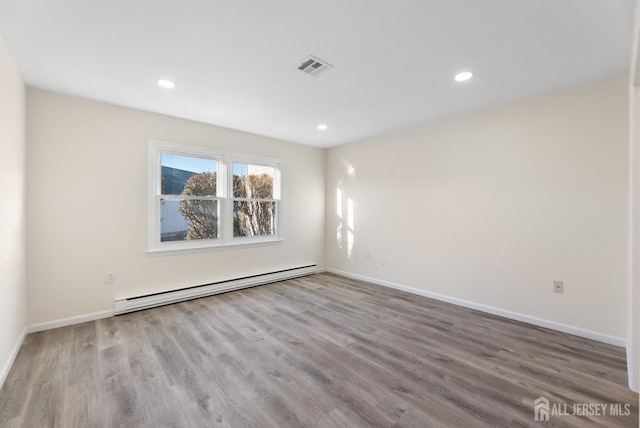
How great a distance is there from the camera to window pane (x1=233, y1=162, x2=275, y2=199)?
4379 millimetres

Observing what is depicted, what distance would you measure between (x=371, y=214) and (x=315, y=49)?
3.02m

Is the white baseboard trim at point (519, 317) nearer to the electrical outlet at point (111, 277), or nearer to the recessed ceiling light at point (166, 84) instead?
the electrical outlet at point (111, 277)

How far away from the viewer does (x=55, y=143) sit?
9.36ft

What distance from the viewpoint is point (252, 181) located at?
4.59 meters

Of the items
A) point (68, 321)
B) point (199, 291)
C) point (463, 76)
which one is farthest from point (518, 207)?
point (68, 321)

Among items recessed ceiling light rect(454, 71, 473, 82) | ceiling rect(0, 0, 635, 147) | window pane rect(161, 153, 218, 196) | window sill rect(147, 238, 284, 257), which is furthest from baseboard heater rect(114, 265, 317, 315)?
recessed ceiling light rect(454, 71, 473, 82)

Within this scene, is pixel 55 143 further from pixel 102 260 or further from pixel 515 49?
pixel 515 49

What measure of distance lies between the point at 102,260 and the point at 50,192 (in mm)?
893

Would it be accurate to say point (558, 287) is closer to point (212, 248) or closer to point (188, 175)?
point (212, 248)

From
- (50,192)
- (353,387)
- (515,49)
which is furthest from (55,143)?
(515,49)

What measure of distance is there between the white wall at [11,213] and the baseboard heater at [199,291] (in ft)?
2.85

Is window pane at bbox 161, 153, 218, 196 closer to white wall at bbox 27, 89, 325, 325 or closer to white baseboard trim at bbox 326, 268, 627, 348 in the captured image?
white wall at bbox 27, 89, 325, 325

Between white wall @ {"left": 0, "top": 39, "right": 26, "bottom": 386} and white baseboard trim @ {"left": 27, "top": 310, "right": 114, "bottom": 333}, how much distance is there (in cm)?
15

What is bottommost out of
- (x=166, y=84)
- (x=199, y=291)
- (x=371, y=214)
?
(x=199, y=291)
